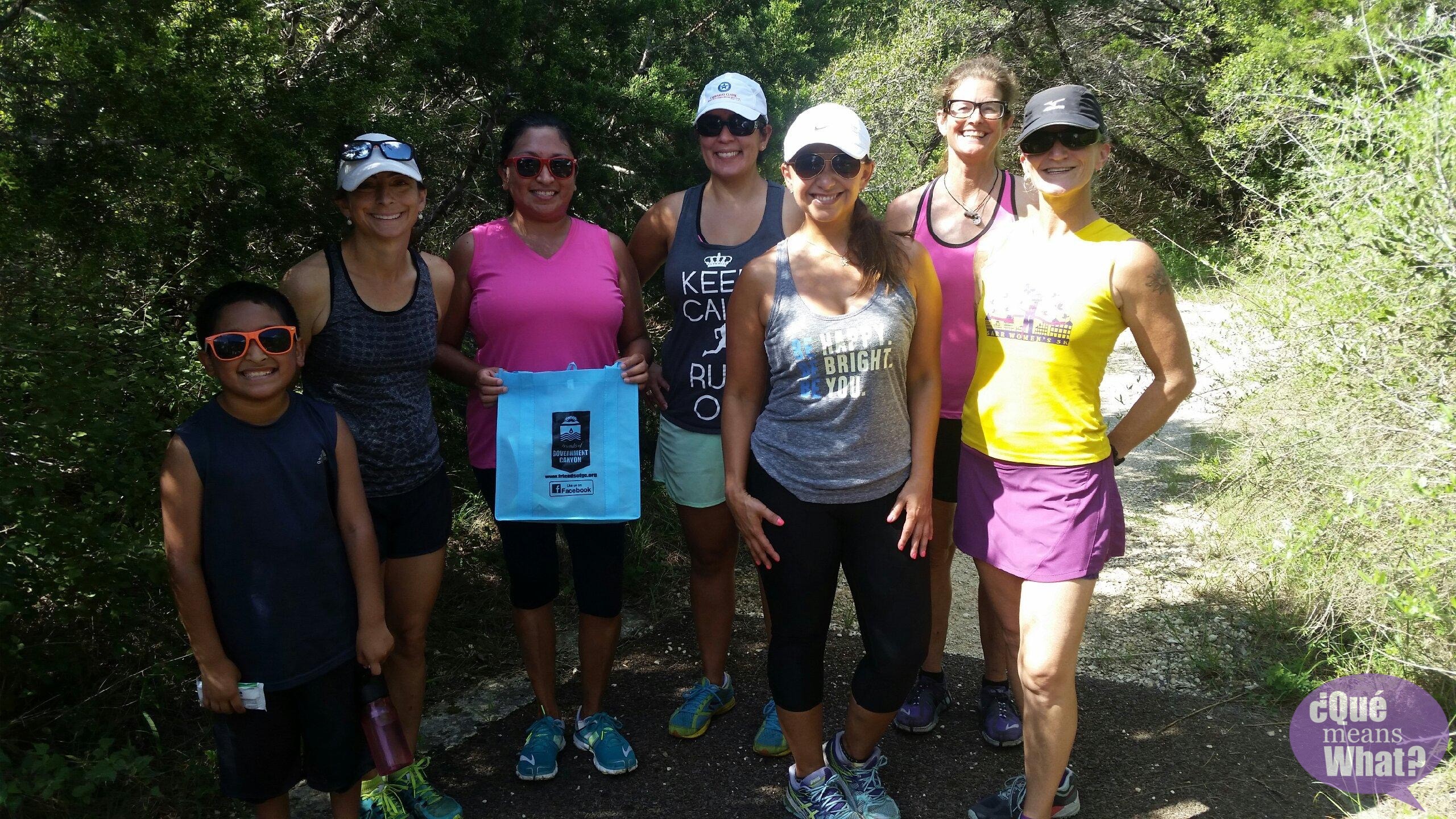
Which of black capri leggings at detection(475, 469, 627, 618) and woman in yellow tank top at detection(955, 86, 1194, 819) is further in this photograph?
black capri leggings at detection(475, 469, 627, 618)

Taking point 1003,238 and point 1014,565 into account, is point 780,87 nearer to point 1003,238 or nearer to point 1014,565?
point 1003,238

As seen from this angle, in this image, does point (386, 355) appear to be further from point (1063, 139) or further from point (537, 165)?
point (1063, 139)

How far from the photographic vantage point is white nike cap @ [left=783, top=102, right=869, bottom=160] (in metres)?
2.76

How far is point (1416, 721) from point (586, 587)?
9.51 feet

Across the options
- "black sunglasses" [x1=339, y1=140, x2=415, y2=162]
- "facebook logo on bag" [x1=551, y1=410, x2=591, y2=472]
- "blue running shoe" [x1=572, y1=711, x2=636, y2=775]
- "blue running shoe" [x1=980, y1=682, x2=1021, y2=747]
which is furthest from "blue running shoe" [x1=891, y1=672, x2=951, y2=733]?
"black sunglasses" [x1=339, y1=140, x2=415, y2=162]

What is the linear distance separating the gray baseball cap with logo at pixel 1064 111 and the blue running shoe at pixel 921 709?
6.63 feet

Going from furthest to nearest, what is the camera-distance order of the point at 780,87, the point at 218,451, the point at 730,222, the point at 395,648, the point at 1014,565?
the point at 780,87
the point at 730,222
the point at 395,648
the point at 1014,565
the point at 218,451

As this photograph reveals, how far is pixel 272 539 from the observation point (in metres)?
2.54

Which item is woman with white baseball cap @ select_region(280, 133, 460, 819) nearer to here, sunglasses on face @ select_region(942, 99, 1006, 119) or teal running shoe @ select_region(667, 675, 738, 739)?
teal running shoe @ select_region(667, 675, 738, 739)

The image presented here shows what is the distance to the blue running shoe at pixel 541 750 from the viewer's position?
3.41m

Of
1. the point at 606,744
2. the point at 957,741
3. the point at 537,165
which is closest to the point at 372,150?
the point at 537,165

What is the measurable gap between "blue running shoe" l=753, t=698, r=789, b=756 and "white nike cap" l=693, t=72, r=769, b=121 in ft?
6.71

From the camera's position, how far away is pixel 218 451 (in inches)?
98.1

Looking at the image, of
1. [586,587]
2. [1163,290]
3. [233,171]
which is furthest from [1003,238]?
[233,171]
